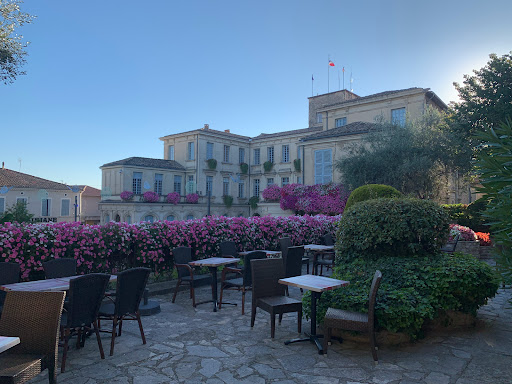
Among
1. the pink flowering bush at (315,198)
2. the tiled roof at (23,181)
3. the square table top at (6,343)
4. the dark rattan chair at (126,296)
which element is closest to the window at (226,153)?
the pink flowering bush at (315,198)

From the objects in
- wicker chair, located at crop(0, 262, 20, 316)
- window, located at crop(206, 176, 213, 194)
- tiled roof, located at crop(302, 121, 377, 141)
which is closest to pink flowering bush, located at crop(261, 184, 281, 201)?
tiled roof, located at crop(302, 121, 377, 141)

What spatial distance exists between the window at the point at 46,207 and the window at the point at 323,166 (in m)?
29.3

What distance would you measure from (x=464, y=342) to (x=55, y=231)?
21.4 ft

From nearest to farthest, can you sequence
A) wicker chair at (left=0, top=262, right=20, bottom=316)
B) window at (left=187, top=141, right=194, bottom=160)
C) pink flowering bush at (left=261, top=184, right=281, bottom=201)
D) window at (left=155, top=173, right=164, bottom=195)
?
wicker chair at (left=0, top=262, right=20, bottom=316) < pink flowering bush at (left=261, top=184, right=281, bottom=201) < window at (left=155, top=173, right=164, bottom=195) < window at (left=187, top=141, right=194, bottom=160)

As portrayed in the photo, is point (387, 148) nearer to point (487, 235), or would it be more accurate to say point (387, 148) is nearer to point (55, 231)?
point (487, 235)

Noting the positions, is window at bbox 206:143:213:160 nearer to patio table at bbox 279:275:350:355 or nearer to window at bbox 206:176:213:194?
window at bbox 206:176:213:194

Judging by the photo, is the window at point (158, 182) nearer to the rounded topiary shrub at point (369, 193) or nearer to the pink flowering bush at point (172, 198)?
the pink flowering bush at point (172, 198)

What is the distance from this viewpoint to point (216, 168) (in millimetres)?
38594

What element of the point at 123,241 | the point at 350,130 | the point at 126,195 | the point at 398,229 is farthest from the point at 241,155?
the point at 398,229

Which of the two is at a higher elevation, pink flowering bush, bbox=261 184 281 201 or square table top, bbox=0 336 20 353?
pink flowering bush, bbox=261 184 281 201

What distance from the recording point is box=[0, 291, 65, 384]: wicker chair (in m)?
3.09

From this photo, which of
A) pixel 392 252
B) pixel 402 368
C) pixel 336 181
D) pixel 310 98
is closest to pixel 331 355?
pixel 402 368

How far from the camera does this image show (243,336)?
16.5 ft

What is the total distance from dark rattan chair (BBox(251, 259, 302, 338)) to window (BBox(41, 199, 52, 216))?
38.3 meters
